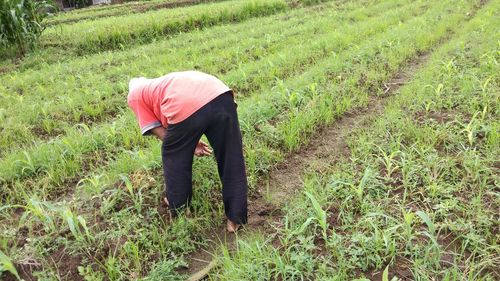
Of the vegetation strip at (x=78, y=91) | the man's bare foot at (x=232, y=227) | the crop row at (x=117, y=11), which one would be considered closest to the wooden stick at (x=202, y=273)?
the man's bare foot at (x=232, y=227)

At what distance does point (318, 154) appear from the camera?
14.0 ft

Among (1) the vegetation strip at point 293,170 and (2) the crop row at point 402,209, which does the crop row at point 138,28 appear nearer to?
(1) the vegetation strip at point 293,170

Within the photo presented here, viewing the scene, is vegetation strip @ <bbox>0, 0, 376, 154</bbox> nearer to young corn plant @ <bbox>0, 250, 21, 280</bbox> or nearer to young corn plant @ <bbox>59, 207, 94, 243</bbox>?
young corn plant @ <bbox>59, 207, 94, 243</bbox>

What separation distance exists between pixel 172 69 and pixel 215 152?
14.6 ft

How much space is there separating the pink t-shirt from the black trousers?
0.06 metres

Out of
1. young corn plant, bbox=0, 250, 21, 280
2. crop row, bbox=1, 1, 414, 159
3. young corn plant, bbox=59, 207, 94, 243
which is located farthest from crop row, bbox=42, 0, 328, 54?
young corn plant, bbox=0, 250, 21, 280

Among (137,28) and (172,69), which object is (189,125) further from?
(137,28)

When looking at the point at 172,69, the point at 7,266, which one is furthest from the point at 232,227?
the point at 172,69

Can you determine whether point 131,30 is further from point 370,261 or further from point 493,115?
point 370,261

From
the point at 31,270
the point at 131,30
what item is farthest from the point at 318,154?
the point at 131,30

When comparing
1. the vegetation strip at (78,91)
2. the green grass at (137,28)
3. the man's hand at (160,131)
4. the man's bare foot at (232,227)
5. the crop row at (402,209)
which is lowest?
the man's bare foot at (232,227)

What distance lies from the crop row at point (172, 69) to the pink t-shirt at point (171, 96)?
244 centimetres

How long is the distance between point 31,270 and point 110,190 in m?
0.90

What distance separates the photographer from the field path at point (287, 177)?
10.1ft
